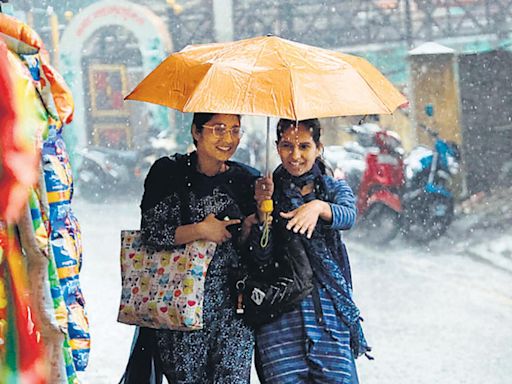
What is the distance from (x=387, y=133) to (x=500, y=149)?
0.80m

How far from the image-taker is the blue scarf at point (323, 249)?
3375mm

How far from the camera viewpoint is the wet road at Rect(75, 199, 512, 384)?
5941mm

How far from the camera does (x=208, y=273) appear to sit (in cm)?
340

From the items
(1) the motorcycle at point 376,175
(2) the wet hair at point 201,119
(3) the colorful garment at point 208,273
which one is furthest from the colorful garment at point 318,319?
(1) the motorcycle at point 376,175

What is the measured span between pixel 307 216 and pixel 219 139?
400mm

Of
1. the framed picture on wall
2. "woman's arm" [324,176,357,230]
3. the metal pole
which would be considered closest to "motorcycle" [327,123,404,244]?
the metal pole

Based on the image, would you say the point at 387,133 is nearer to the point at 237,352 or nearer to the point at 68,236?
the point at 237,352

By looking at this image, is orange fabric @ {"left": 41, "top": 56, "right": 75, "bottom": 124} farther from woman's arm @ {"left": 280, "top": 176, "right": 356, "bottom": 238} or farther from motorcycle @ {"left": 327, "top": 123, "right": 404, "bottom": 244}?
motorcycle @ {"left": 327, "top": 123, "right": 404, "bottom": 244}

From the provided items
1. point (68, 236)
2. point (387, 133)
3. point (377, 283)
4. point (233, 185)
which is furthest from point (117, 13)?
point (68, 236)

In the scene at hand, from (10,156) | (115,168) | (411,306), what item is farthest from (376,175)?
(10,156)

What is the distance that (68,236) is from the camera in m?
2.80

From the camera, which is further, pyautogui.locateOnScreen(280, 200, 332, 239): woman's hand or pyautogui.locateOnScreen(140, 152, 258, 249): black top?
pyautogui.locateOnScreen(140, 152, 258, 249): black top

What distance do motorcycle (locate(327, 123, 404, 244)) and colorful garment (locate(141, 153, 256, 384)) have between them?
3.75 metres

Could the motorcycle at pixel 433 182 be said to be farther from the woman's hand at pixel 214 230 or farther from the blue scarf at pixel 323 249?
the woman's hand at pixel 214 230
